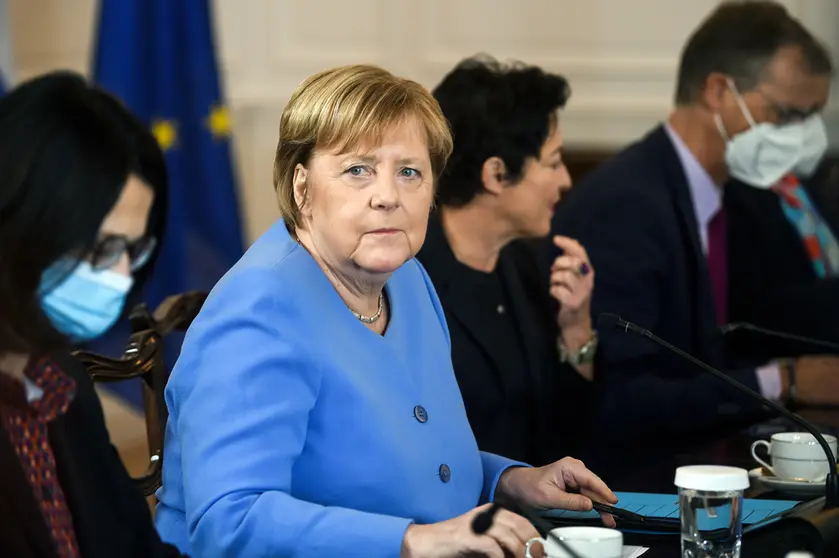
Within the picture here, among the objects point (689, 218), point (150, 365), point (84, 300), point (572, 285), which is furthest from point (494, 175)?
point (84, 300)

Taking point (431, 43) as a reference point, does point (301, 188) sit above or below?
above

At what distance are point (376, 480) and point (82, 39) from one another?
364 centimetres

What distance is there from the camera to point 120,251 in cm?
144

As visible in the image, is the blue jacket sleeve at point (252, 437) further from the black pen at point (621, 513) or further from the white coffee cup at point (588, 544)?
the black pen at point (621, 513)

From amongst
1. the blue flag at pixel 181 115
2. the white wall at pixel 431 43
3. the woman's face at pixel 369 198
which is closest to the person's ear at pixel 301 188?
the woman's face at pixel 369 198

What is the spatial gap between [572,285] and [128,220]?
4.60ft

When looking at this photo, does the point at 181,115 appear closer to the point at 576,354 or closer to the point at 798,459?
the point at 576,354

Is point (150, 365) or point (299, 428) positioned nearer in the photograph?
point (299, 428)

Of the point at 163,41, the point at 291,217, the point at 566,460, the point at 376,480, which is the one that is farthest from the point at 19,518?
the point at 163,41

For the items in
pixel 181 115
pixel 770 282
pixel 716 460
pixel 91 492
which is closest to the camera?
pixel 91 492

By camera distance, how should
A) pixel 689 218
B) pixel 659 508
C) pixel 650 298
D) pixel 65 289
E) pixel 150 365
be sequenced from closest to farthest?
pixel 65 289 < pixel 659 508 < pixel 150 365 < pixel 650 298 < pixel 689 218

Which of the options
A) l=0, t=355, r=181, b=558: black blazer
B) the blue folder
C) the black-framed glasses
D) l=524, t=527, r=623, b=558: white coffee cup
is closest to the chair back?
l=0, t=355, r=181, b=558: black blazer

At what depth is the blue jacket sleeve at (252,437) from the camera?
146 cm

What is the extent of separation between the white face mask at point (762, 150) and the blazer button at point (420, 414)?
5.93 ft
